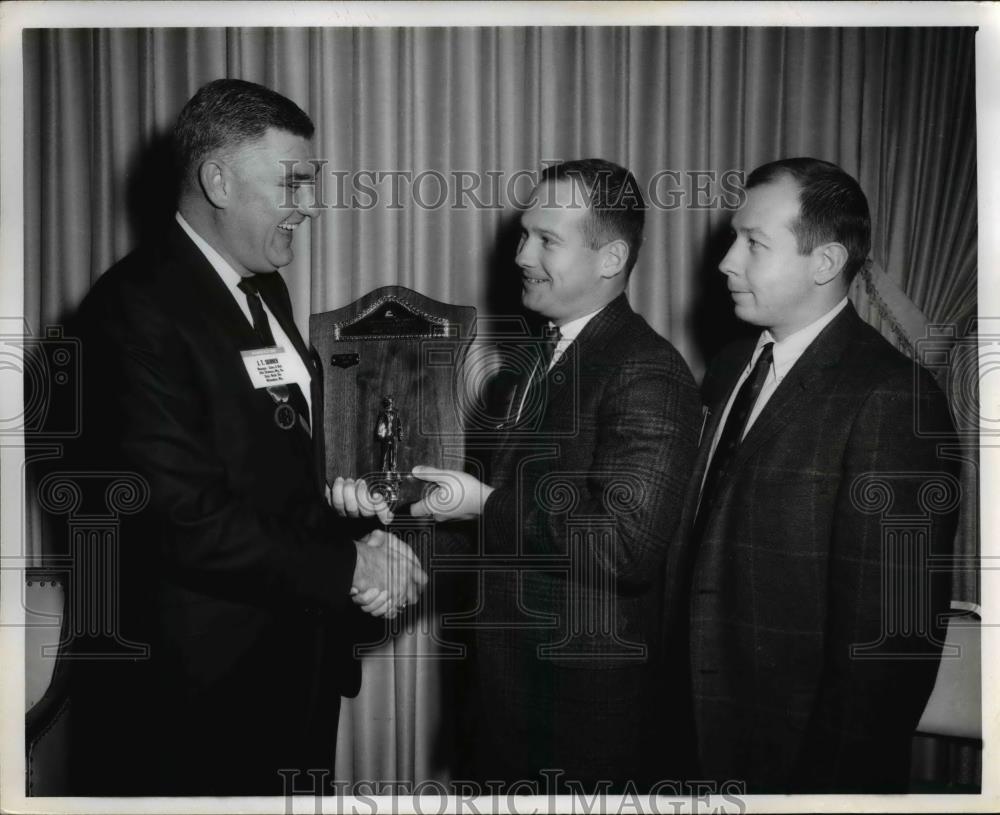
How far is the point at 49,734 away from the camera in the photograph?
7.80 feet

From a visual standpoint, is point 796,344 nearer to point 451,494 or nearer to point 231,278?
point 451,494

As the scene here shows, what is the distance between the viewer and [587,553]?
229cm

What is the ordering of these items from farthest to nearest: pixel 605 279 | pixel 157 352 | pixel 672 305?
1. pixel 672 305
2. pixel 605 279
3. pixel 157 352

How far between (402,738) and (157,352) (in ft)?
4.07

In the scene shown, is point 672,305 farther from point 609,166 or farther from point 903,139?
point 903,139

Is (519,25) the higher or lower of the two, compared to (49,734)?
higher

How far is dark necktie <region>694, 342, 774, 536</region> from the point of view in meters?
2.23

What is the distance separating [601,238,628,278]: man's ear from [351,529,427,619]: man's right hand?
86 centimetres

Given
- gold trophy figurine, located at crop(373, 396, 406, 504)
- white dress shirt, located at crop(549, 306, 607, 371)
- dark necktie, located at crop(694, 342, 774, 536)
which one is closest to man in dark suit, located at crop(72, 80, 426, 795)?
gold trophy figurine, located at crop(373, 396, 406, 504)

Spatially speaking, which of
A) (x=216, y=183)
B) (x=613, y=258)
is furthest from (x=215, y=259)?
(x=613, y=258)

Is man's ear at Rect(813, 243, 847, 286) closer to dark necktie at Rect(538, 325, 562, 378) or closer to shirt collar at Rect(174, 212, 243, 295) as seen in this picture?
dark necktie at Rect(538, 325, 562, 378)

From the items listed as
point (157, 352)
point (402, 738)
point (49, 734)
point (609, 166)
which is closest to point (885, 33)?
point (609, 166)

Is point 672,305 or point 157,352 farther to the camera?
point 672,305

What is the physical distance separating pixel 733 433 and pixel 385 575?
926 mm
